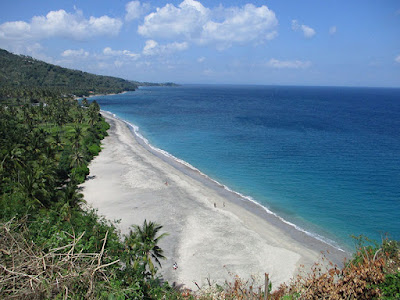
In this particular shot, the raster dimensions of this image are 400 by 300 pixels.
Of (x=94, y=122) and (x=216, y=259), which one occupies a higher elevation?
(x=94, y=122)

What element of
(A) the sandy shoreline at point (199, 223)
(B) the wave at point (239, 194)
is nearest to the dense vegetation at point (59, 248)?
(A) the sandy shoreline at point (199, 223)

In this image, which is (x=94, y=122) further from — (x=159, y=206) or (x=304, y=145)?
(x=304, y=145)

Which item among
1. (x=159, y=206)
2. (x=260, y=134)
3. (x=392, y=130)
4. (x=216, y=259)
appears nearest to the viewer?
(x=216, y=259)

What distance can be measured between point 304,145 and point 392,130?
43.0 metres

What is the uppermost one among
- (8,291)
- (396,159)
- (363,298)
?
(8,291)

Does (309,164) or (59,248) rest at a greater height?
(59,248)

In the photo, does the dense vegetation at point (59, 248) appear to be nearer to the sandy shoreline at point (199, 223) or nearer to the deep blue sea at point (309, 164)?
the sandy shoreline at point (199, 223)

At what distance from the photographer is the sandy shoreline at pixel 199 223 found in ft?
91.4

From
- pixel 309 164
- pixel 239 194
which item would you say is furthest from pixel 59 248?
pixel 309 164

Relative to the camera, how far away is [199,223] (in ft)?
119

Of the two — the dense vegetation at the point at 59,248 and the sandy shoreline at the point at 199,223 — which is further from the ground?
the dense vegetation at the point at 59,248

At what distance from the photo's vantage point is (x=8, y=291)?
30.7 ft

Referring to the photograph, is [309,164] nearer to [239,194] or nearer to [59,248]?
[239,194]

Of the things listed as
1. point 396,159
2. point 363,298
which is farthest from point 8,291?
point 396,159
